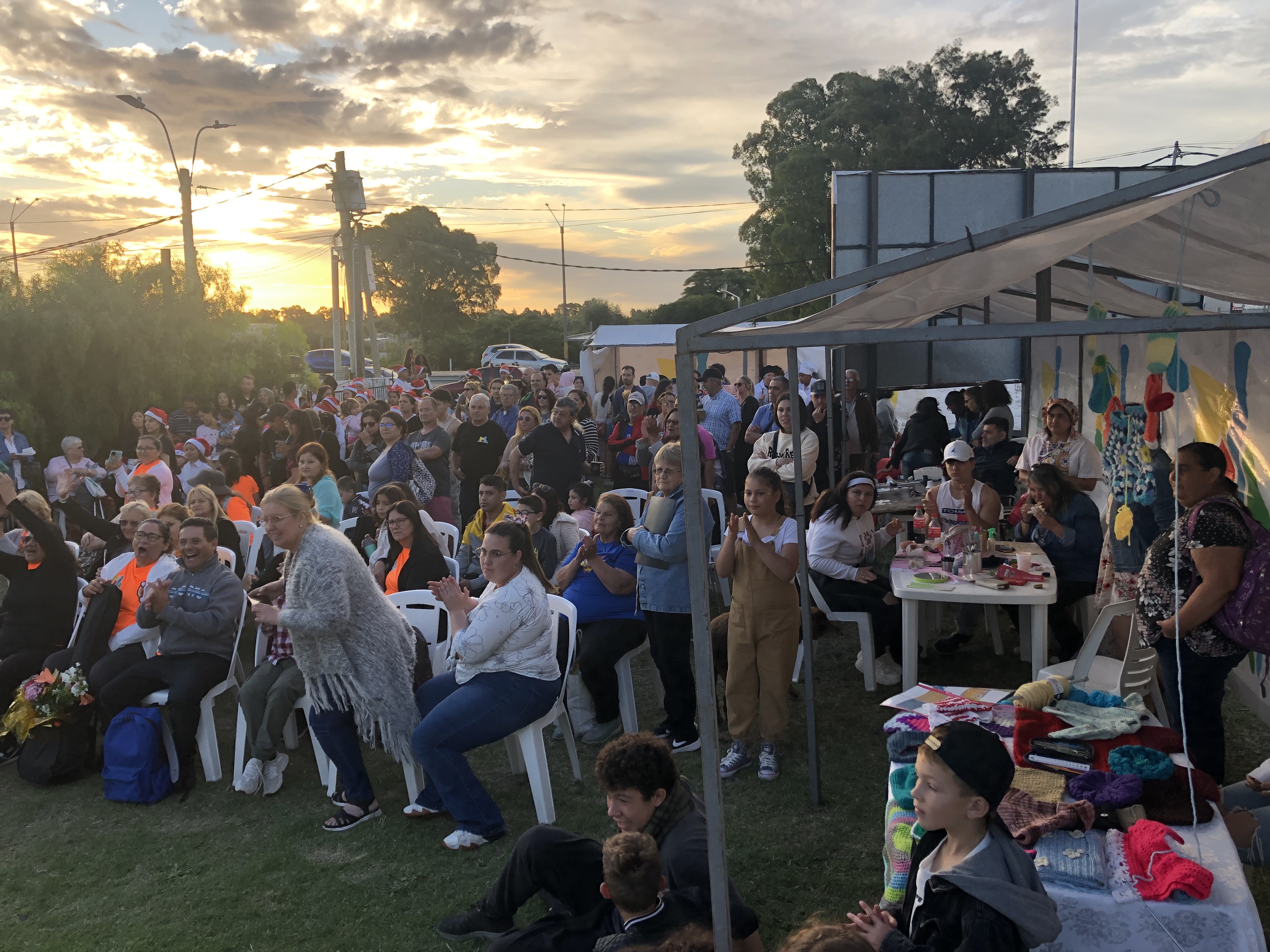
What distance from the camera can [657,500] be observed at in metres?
4.57

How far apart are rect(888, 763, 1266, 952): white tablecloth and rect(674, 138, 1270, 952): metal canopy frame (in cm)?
86

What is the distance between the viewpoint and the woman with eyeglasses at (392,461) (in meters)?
6.91

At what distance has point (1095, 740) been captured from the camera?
300cm

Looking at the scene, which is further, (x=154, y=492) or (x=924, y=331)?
(x=154, y=492)

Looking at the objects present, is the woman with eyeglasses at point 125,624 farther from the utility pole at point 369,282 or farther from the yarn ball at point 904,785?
the utility pole at point 369,282

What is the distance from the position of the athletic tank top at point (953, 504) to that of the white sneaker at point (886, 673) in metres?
1.03

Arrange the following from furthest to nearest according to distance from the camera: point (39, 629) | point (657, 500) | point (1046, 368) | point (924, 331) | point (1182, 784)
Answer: point (1046, 368) → point (39, 629) → point (657, 500) → point (1182, 784) → point (924, 331)

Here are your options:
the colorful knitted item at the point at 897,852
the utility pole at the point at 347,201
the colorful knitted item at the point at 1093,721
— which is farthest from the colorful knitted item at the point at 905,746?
the utility pole at the point at 347,201

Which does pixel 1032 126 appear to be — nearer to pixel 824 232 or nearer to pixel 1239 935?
pixel 824 232

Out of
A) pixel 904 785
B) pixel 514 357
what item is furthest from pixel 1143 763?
pixel 514 357

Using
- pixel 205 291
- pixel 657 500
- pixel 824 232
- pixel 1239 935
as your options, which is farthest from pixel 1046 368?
pixel 824 232

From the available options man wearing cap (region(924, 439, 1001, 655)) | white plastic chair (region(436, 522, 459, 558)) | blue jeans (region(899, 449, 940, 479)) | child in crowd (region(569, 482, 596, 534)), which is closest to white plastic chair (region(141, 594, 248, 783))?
white plastic chair (region(436, 522, 459, 558))

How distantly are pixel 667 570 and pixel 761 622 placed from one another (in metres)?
0.52

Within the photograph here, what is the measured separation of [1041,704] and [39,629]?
5079mm
